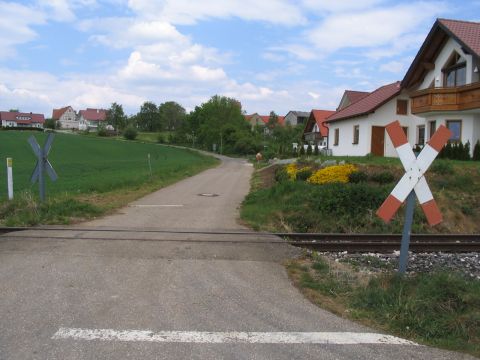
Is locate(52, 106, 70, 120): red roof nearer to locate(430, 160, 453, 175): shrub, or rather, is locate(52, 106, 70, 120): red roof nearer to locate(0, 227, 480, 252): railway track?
locate(430, 160, 453, 175): shrub

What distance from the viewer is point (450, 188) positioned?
52.2 ft

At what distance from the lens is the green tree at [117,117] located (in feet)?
494

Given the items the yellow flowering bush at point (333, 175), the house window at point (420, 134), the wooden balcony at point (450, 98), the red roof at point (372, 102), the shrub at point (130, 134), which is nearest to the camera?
the yellow flowering bush at point (333, 175)

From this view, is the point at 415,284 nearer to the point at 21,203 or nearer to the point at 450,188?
the point at 21,203

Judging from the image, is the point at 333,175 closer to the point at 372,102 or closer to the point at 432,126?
the point at 432,126

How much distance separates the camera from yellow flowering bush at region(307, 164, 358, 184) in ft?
52.2

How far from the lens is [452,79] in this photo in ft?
87.9

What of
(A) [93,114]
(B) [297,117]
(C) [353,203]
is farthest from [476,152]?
(A) [93,114]

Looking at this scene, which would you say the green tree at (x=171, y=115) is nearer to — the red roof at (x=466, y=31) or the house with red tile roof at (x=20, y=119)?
the house with red tile roof at (x=20, y=119)

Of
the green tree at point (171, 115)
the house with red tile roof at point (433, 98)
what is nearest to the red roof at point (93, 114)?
the green tree at point (171, 115)

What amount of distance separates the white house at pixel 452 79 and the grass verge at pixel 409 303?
1996cm

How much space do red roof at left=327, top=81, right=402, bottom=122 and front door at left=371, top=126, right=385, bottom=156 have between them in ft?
4.87

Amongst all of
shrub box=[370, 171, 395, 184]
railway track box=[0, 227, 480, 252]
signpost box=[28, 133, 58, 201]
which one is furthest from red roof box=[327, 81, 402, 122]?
signpost box=[28, 133, 58, 201]

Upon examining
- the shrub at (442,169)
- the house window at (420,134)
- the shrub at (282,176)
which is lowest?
the shrub at (282,176)
